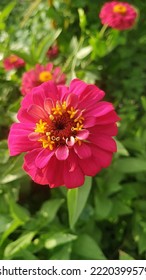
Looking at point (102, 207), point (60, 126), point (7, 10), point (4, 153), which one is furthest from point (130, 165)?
point (7, 10)

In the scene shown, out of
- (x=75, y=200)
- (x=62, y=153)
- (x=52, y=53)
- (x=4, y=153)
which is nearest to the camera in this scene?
(x=62, y=153)

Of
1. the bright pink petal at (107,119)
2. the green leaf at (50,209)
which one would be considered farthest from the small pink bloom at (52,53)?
the bright pink petal at (107,119)

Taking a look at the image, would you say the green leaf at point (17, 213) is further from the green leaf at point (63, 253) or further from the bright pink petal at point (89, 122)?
the bright pink petal at point (89, 122)

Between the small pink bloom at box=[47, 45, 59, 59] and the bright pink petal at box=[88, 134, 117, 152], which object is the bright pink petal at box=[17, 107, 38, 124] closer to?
the bright pink petal at box=[88, 134, 117, 152]

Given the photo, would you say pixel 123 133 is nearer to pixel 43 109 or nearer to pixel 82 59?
pixel 82 59

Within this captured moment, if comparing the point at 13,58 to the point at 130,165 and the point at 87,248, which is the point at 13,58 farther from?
the point at 87,248

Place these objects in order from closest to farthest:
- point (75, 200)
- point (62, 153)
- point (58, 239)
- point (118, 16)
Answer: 1. point (62, 153)
2. point (75, 200)
3. point (58, 239)
4. point (118, 16)
